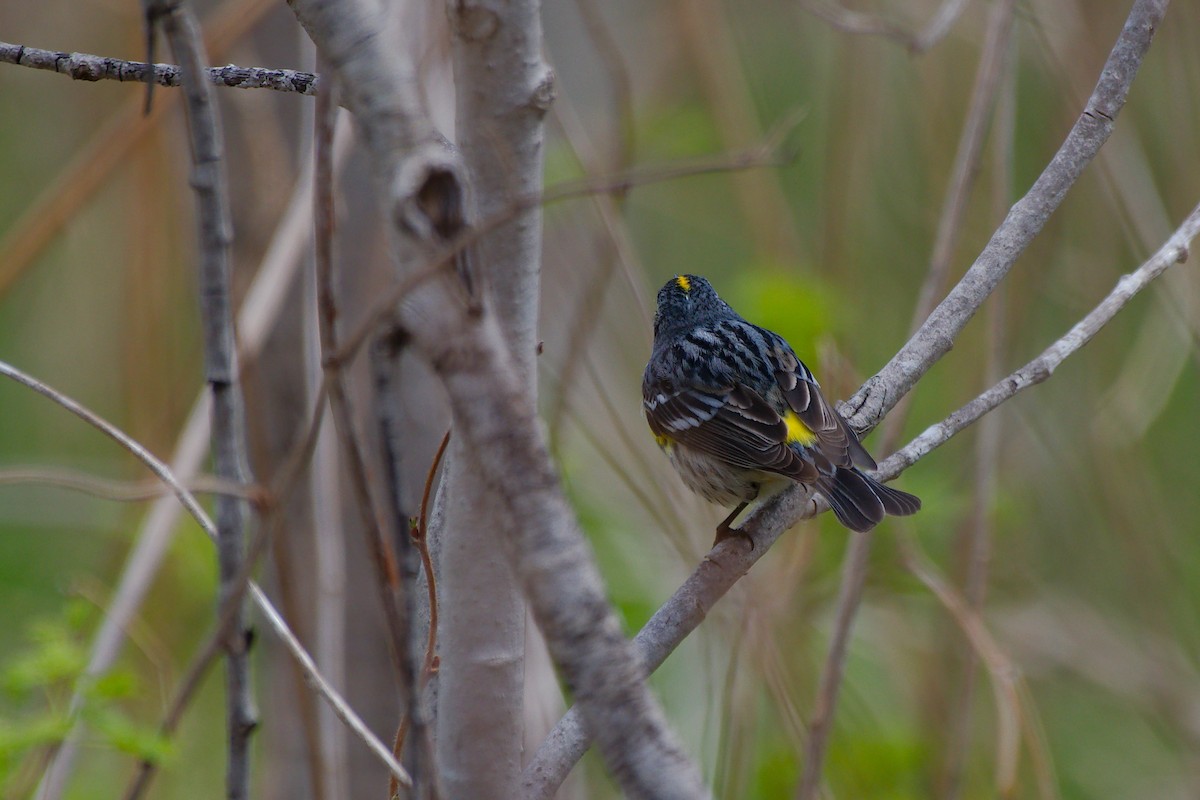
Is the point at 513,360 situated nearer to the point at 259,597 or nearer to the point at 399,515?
the point at 399,515

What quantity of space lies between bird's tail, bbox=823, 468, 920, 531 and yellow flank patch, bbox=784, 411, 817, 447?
0.20 meters

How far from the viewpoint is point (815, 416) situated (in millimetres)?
3045

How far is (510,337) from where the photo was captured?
115cm

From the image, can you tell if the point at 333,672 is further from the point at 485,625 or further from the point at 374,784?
the point at 485,625

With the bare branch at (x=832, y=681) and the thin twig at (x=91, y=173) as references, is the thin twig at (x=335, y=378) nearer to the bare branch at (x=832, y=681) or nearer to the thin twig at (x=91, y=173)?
the bare branch at (x=832, y=681)

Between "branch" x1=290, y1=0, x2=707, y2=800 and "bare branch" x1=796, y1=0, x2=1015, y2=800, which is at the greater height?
"bare branch" x1=796, y1=0, x2=1015, y2=800

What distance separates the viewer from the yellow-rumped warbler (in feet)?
8.79

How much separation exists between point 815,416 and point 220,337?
223 centimetres

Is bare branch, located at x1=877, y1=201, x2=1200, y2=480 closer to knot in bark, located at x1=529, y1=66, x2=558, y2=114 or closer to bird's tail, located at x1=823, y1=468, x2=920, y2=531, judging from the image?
bird's tail, located at x1=823, y1=468, x2=920, y2=531

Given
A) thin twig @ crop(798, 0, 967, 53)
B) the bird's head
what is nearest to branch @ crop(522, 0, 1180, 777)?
thin twig @ crop(798, 0, 967, 53)

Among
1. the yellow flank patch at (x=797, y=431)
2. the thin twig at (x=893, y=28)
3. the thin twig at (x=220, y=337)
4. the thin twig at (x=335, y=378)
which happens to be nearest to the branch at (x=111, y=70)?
the thin twig at (x=220, y=337)

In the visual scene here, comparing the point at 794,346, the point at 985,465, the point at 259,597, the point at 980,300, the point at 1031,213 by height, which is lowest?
the point at 259,597

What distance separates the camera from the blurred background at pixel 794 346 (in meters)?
3.03

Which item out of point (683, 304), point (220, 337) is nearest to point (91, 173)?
point (683, 304)
